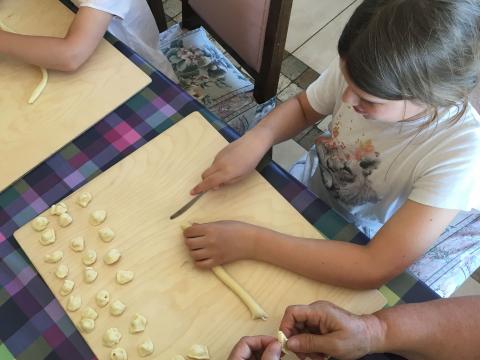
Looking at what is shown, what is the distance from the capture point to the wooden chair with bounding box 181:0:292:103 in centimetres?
94

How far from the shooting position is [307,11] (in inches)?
78.6

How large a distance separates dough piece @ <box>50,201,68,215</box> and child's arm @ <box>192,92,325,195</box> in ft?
0.66

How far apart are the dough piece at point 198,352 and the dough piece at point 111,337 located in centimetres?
10

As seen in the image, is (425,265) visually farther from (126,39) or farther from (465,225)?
(126,39)

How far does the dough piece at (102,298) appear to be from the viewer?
2.06ft

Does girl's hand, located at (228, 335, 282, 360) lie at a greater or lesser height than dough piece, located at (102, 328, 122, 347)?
lesser

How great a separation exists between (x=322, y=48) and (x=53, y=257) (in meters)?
1.52

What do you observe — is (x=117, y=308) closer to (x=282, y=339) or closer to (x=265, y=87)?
(x=282, y=339)

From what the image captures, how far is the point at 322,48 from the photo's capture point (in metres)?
1.89

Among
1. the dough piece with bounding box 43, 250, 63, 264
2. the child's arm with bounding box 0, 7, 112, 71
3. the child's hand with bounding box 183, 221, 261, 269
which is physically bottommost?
the child's hand with bounding box 183, 221, 261, 269

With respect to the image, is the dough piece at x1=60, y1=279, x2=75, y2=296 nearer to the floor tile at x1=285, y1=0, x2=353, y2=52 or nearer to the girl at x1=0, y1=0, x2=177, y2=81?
the girl at x1=0, y1=0, x2=177, y2=81

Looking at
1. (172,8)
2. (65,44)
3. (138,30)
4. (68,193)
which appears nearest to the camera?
(68,193)

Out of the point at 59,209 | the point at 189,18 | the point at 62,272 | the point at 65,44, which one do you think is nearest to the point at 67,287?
the point at 62,272

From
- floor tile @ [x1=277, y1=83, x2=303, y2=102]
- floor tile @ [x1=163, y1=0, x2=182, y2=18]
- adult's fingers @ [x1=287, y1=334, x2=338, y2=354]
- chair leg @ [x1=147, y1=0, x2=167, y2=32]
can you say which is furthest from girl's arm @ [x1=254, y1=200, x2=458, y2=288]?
floor tile @ [x1=163, y1=0, x2=182, y2=18]
